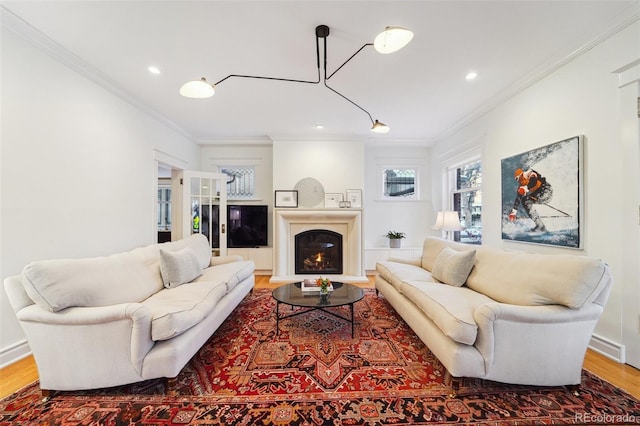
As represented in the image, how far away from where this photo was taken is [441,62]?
245 centimetres

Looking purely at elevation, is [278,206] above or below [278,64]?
below

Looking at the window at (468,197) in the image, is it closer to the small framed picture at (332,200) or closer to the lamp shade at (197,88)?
the small framed picture at (332,200)

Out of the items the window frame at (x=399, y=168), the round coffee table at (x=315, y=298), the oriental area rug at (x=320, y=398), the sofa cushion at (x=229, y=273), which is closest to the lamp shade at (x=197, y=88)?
the sofa cushion at (x=229, y=273)

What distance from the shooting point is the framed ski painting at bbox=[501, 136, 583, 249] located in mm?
2252

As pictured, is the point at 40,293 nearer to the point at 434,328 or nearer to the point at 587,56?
the point at 434,328

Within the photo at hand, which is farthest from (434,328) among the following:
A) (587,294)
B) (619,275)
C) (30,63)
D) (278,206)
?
(30,63)

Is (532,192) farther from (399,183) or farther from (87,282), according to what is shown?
(87,282)

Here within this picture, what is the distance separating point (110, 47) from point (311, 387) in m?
3.26

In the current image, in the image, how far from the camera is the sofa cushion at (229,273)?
2.70 meters

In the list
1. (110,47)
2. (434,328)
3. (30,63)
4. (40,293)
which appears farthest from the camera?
(110,47)

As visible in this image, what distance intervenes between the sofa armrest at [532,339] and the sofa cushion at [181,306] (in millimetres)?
1956

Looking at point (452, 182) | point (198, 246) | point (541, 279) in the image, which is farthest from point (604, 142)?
point (198, 246)

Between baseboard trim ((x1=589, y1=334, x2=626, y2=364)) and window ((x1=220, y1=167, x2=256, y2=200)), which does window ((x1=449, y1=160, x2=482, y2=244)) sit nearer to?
baseboard trim ((x1=589, y1=334, x2=626, y2=364))

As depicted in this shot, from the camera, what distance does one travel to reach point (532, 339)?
63.0 inches
